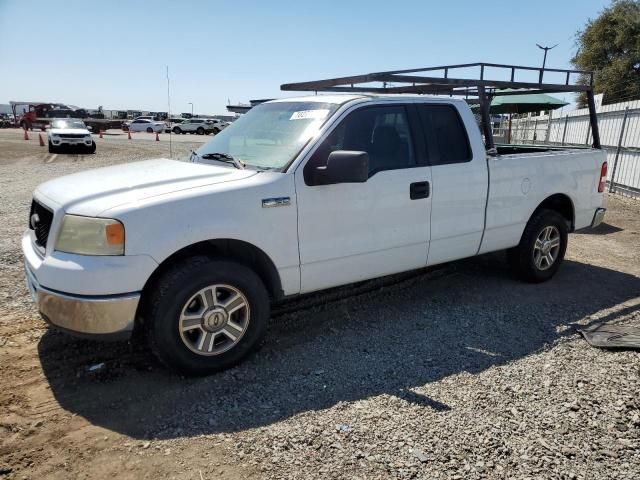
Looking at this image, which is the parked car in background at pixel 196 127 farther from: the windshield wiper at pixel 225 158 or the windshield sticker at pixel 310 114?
the windshield sticker at pixel 310 114

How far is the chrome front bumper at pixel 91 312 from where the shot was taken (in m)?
3.02

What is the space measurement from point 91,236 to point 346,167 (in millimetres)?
1692

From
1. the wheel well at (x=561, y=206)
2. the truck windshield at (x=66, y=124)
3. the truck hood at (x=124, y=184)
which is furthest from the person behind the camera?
the truck windshield at (x=66, y=124)

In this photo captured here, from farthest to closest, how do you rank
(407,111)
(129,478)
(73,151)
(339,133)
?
(73,151), (407,111), (339,133), (129,478)

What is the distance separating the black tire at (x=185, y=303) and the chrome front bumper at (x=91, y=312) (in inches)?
6.1

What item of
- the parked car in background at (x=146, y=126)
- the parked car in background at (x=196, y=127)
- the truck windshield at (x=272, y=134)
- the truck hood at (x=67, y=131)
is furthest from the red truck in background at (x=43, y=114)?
the truck windshield at (x=272, y=134)

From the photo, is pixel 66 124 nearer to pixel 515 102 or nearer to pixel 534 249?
pixel 515 102

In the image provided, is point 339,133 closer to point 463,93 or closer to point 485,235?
point 485,235

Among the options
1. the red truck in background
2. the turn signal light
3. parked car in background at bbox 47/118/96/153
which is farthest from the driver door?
the red truck in background

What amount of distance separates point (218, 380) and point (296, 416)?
0.68 m

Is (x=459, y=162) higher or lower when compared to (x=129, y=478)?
higher

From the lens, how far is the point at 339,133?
3.90m

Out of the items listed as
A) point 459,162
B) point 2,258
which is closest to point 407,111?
point 459,162

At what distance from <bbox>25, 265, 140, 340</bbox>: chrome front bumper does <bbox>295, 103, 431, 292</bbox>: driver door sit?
4.13 feet
